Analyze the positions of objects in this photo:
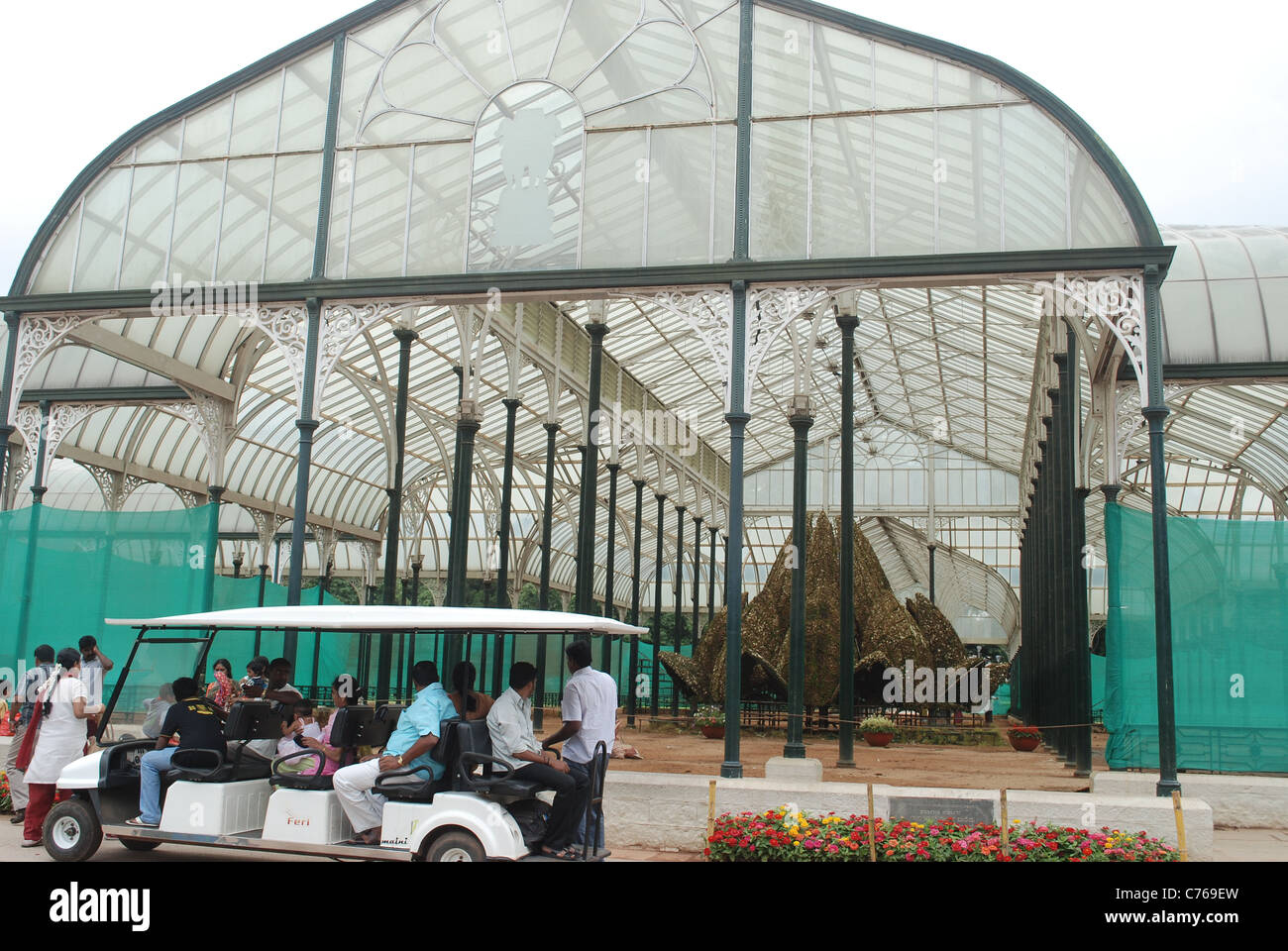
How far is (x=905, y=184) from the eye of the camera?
516 inches

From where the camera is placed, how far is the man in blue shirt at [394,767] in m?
7.84

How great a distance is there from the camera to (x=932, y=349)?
32844 millimetres

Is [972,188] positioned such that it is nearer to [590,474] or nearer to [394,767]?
[394,767]

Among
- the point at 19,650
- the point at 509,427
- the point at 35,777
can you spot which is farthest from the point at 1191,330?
the point at 19,650

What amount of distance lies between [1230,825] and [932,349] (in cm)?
2265

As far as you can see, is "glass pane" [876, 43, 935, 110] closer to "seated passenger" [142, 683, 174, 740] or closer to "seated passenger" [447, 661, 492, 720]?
"seated passenger" [447, 661, 492, 720]

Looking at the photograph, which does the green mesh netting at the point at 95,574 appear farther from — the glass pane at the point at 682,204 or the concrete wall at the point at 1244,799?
the concrete wall at the point at 1244,799

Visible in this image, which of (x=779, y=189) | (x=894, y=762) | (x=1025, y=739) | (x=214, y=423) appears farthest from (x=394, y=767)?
(x=1025, y=739)

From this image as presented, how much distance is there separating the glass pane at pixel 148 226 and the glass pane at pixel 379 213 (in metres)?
2.92

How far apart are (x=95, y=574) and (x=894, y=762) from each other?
41.4ft

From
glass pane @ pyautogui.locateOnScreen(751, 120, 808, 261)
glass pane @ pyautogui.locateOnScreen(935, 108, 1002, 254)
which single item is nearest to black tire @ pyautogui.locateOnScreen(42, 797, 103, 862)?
glass pane @ pyautogui.locateOnScreen(751, 120, 808, 261)
